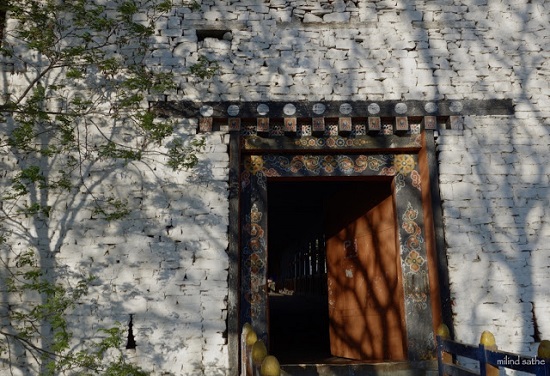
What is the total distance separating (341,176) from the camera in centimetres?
533

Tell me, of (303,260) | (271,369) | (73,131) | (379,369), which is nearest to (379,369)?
(379,369)

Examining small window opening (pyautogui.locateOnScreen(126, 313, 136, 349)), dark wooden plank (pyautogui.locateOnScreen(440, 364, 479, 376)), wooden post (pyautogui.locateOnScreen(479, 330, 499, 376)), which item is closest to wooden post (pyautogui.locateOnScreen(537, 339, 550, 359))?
wooden post (pyautogui.locateOnScreen(479, 330, 499, 376))

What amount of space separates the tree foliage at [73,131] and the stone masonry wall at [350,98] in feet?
0.72

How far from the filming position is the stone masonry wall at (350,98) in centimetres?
482

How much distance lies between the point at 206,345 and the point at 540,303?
130 inches

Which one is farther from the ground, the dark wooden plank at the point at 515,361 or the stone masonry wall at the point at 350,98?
the stone masonry wall at the point at 350,98

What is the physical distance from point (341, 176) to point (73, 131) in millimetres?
2815

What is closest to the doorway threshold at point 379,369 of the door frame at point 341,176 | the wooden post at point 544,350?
the door frame at point 341,176

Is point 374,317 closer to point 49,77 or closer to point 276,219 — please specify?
point 49,77

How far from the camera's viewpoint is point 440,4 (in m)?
5.68

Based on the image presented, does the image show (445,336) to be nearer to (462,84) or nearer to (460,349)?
(460,349)

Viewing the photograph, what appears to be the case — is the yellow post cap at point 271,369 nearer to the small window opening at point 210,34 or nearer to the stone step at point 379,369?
the stone step at point 379,369

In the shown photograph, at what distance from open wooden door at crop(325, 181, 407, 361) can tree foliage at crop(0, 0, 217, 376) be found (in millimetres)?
2137

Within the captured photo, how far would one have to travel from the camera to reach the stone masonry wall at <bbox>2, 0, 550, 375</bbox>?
15.8ft
